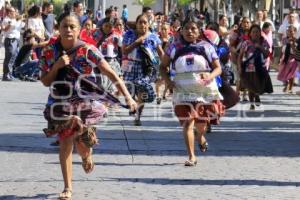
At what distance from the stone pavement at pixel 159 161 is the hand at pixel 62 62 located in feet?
3.77

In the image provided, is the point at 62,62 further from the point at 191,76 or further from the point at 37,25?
the point at 37,25

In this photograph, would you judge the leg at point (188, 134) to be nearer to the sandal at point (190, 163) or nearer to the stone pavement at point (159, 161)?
the sandal at point (190, 163)

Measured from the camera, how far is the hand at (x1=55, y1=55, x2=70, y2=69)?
27.4ft

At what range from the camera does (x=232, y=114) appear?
16438 millimetres

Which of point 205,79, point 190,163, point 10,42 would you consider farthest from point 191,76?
point 10,42

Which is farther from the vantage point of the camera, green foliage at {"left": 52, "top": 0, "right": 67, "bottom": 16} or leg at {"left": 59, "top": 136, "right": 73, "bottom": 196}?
green foliage at {"left": 52, "top": 0, "right": 67, "bottom": 16}

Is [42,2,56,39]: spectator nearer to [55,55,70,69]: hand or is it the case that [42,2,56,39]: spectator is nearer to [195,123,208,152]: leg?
[195,123,208,152]: leg

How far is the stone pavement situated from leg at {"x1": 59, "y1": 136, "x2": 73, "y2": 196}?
7.4 inches

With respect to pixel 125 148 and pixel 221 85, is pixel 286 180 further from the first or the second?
pixel 221 85

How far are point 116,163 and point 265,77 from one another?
6.99 metres

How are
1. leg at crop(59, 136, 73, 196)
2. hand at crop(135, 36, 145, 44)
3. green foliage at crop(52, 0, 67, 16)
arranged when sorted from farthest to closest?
green foliage at crop(52, 0, 67, 16) < hand at crop(135, 36, 145, 44) < leg at crop(59, 136, 73, 196)

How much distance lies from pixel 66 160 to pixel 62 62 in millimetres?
867

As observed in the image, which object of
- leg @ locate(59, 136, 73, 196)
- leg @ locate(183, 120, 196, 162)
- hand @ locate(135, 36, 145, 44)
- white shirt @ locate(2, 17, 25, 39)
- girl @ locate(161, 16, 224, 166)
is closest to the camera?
leg @ locate(59, 136, 73, 196)

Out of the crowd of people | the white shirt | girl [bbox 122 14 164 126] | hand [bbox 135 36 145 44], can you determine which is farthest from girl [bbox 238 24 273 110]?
the white shirt
